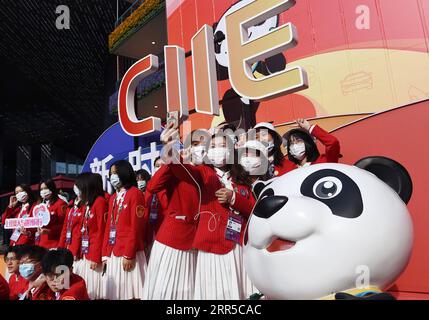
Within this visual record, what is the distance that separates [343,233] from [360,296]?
0.23 meters

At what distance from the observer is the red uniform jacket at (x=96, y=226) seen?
295cm

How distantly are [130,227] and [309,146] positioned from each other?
1.41m

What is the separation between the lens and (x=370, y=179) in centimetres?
153

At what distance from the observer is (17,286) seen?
2.87 metres

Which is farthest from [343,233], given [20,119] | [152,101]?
[20,119]

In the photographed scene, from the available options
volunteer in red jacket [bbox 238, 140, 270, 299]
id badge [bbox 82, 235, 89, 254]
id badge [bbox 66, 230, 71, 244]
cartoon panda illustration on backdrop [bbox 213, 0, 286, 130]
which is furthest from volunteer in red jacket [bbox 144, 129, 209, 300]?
cartoon panda illustration on backdrop [bbox 213, 0, 286, 130]

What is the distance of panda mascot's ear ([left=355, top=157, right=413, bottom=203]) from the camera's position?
1860 mm

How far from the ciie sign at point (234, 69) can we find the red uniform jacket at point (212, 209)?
0.52 meters

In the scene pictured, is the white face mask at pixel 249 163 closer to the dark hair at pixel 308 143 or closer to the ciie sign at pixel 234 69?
the dark hair at pixel 308 143

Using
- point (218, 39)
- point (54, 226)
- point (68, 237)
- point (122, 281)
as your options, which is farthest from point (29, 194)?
point (218, 39)

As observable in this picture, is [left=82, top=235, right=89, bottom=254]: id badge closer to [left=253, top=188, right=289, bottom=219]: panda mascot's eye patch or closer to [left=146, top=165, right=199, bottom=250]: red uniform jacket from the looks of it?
[left=146, top=165, right=199, bottom=250]: red uniform jacket

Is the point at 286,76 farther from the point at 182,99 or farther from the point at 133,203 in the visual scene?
the point at 133,203

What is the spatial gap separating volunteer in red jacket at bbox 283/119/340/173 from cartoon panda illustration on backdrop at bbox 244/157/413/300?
0.71 metres

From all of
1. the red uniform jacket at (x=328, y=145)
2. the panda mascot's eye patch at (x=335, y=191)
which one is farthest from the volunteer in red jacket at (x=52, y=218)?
the panda mascot's eye patch at (x=335, y=191)
